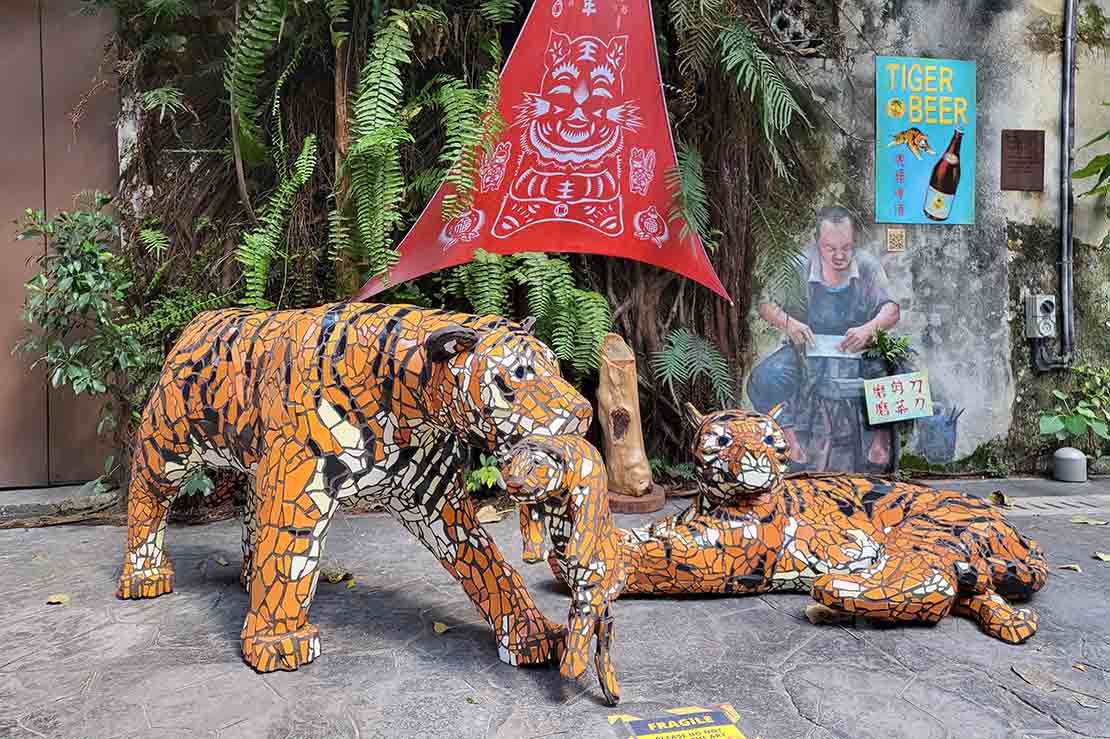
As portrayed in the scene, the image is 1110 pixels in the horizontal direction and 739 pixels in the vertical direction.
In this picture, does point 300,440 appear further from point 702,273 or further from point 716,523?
point 702,273

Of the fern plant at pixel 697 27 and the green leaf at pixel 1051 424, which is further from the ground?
the fern plant at pixel 697 27

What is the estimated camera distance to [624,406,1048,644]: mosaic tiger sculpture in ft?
10.5

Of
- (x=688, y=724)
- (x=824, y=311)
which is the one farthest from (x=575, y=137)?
(x=688, y=724)

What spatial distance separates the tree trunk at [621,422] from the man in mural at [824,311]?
111cm

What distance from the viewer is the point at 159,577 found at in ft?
11.5

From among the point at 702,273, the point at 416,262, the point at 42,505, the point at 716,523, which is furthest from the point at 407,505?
the point at 42,505

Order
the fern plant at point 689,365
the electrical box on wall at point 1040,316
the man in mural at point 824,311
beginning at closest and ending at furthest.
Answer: the fern plant at point 689,365 < the man in mural at point 824,311 < the electrical box on wall at point 1040,316

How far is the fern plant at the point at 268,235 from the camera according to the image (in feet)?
15.7

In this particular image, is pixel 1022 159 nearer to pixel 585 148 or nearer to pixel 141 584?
pixel 585 148

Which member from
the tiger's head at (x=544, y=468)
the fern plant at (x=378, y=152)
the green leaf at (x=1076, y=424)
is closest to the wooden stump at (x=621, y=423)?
the fern plant at (x=378, y=152)

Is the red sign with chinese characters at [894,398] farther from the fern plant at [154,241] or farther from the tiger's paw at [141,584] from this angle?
the fern plant at [154,241]

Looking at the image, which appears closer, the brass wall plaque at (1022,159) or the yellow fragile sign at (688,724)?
the yellow fragile sign at (688,724)

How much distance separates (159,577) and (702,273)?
3520mm

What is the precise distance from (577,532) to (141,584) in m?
2.18
